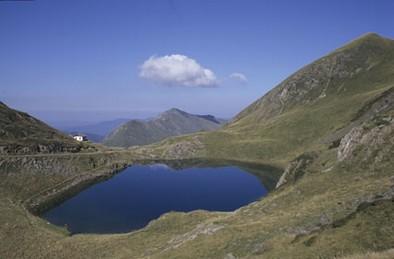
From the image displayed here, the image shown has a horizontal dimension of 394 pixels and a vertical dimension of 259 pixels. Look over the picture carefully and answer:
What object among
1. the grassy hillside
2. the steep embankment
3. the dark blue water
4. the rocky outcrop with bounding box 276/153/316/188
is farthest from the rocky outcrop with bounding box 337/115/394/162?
the steep embankment

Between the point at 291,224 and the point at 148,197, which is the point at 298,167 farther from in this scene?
the point at 148,197

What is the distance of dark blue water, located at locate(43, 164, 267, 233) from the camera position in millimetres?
100812

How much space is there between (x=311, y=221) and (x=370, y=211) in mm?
6653

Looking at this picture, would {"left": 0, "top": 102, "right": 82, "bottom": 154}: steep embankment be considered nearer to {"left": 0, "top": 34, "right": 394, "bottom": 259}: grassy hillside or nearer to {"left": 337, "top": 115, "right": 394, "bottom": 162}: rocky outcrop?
{"left": 0, "top": 34, "right": 394, "bottom": 259}: grassy hillside

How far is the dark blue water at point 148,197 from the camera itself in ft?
331

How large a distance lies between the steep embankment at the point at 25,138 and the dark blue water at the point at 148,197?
3168 centimetres

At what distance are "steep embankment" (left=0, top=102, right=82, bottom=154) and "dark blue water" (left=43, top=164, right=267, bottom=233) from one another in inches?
1247

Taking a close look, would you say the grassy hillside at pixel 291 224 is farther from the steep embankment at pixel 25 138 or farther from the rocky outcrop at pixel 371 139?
the steep embankment at pixel 25 138

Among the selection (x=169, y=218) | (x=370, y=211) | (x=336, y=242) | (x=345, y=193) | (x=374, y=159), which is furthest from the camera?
(x=169, y=218)

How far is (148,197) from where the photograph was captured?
427ft

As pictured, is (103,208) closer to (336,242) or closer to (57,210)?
(57,210)

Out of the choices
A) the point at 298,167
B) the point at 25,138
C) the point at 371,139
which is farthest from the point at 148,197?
the point at 371,139

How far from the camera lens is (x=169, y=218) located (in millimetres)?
74750

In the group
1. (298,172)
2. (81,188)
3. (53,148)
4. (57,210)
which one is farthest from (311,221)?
(53,148)
